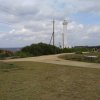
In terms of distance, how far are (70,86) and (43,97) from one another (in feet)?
7.60

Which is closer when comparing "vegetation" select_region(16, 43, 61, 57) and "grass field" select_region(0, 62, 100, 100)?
"grass field" select_region(0, 62, 100, 100)

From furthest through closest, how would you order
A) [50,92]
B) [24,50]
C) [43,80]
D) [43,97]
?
[24,50] < [43,80] < [50,92] < [43,97]

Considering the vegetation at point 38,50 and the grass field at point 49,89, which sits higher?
the vegetation at point 38,50

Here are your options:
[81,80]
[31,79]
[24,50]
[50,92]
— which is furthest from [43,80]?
[24,50]

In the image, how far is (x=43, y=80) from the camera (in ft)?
43.4

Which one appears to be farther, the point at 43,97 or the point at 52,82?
the point at 52,82

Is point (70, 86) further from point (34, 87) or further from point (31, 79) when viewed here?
point (31, 79)

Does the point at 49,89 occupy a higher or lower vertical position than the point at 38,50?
lower

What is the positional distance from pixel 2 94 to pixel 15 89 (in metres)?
1.04

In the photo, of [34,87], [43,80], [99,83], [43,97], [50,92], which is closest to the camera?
[43,97]

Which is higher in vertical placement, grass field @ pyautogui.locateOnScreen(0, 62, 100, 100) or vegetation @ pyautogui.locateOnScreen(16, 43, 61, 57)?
vegetation @ pyautogui.locateOnScreen(16, 43, 61, 57)

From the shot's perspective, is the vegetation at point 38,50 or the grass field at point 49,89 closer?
the grass field at point 49,89

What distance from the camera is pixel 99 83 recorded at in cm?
1239

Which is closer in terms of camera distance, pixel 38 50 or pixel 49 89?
pixel 49 89
